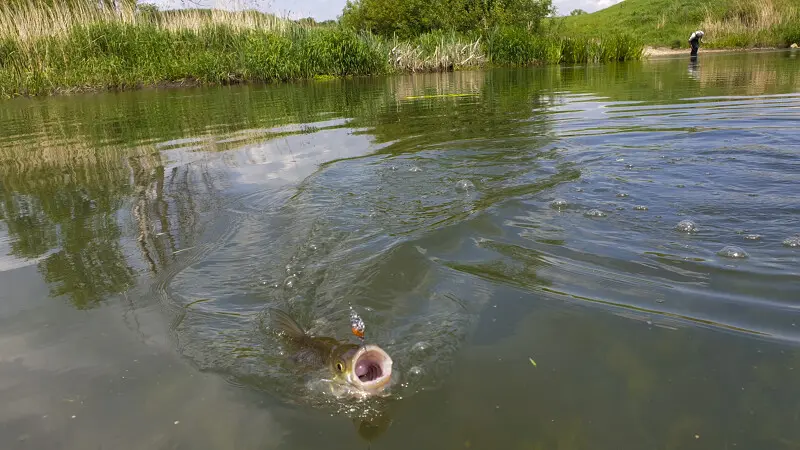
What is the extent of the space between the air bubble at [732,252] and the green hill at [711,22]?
Result: 1280 inches

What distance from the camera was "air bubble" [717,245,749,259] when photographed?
295 centimetres

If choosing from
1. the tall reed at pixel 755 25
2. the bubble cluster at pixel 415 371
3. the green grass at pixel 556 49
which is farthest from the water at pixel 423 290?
the tall reed at pixel 755 25

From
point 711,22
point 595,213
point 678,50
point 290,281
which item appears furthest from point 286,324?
point 711,22

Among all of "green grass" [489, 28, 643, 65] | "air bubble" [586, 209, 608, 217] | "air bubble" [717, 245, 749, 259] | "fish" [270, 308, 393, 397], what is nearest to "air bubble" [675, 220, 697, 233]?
"air bubble" [717, 245, 749, 259]

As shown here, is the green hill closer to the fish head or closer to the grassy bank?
the grassy bank

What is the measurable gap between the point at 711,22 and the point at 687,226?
Result: 36799mm

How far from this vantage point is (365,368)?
202 centimetres

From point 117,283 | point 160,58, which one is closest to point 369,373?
point 117,283

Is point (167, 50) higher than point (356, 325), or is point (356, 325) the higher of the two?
point (167, 50)

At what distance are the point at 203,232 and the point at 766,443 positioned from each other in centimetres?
335

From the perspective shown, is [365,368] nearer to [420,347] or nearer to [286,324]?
[420,347]

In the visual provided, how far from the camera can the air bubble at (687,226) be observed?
3.32 meters

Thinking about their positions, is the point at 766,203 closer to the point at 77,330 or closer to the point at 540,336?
the point at 540,336

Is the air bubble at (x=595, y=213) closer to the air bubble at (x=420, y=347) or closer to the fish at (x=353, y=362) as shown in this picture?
the air bubble at (x=420, y=347)
